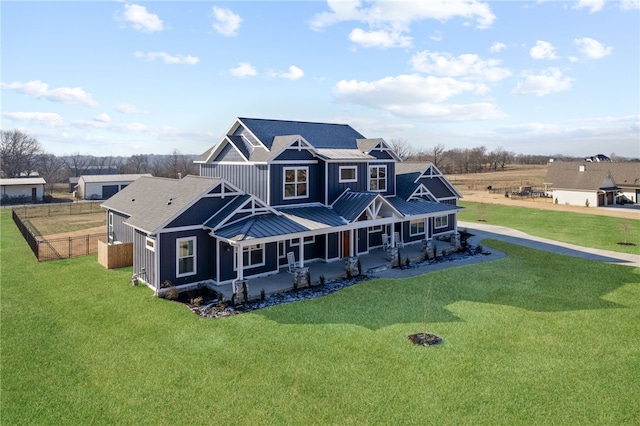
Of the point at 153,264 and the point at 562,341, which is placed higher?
the point at 153,264

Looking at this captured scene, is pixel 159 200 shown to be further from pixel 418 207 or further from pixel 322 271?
pixel 418 207

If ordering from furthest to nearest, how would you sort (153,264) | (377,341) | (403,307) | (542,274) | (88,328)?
1. (542,274)
2. (153,264)
3. (403,307)
4. (88,328)
5. (377,341)

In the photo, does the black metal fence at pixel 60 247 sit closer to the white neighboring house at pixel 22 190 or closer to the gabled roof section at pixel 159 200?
the gabled roof section at pixel 159 200

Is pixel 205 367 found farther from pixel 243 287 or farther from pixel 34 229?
pixel 34 229

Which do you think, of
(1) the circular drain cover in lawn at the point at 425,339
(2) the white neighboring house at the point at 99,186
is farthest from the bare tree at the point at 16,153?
(1) the circular drain cover in lawn at the point at 425,339

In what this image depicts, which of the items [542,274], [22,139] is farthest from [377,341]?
[22,139]

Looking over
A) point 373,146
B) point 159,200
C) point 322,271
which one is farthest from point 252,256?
point 373,146
